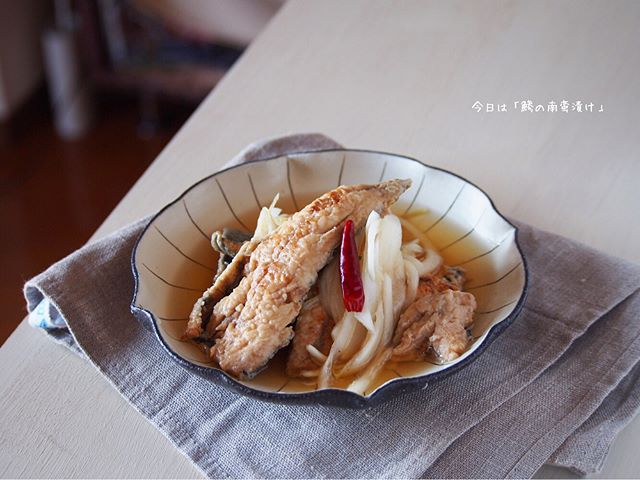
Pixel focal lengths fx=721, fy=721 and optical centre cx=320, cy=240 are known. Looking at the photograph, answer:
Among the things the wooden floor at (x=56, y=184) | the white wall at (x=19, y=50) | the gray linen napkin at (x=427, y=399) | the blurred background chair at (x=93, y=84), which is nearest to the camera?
the gray linen napkin at (x=427, y=399)

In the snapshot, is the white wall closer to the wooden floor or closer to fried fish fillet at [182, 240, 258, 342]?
the wooden floor

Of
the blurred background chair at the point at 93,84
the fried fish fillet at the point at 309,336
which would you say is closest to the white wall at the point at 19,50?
the blurred background chair at the point at 93,84

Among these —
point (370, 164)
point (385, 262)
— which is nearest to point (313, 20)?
point (370, 164)

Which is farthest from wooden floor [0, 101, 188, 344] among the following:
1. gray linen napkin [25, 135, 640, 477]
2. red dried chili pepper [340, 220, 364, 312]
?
red dried chili pepper [340, 220, 364, 312]

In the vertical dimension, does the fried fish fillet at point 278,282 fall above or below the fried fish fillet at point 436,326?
above

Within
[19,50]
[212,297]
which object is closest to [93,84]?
[19,50]

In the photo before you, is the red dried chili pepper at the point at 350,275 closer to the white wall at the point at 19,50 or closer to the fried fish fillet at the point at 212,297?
the fried fish fillet at the point at 212,297

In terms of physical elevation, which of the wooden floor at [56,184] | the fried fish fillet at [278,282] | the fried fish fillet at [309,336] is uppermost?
the fried fish fillet at [278,282]

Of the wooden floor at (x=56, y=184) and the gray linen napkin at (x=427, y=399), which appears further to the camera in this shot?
the wooden floor at (x=56, y=184)

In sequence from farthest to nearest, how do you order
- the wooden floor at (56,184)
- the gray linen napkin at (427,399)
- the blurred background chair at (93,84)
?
the blurred background chair at (93,84)
the wooden floor at (56,184)
the gray linen napkin at (427,399)
